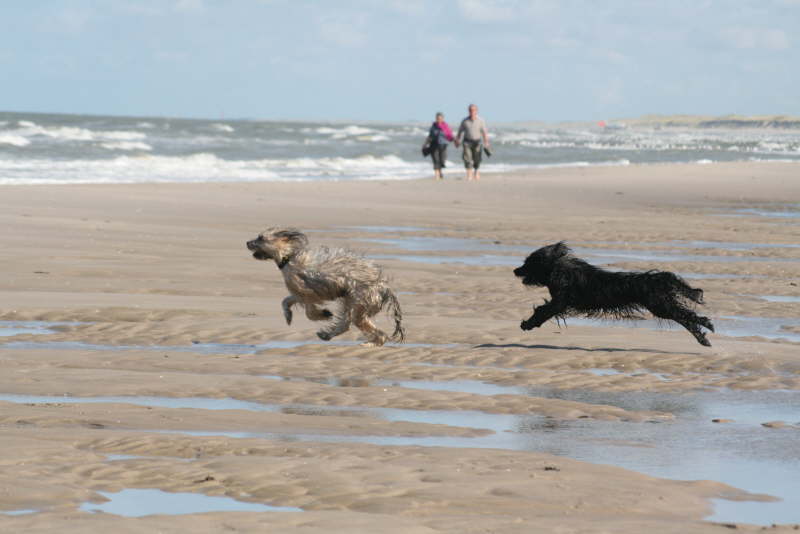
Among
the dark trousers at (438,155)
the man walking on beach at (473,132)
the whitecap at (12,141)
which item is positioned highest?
the whitecap at (12,141)

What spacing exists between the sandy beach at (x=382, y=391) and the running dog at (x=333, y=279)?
0.26 meters

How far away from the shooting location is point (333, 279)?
345 inches

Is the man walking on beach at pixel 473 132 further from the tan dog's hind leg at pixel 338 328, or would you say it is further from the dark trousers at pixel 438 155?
the tan dog's hind leg at pixel 338 328

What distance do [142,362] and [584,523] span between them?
4106mm

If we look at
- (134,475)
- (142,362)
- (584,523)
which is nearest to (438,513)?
(584,523)

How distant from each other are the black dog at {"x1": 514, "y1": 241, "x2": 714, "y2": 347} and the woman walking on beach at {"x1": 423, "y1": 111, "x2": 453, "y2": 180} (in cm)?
2039

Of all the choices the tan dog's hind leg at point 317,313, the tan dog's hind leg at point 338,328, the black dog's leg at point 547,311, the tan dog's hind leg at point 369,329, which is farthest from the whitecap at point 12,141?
the black dog's leg at point 547,311

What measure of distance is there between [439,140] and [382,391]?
23.3 metres

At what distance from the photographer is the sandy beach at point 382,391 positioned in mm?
4719

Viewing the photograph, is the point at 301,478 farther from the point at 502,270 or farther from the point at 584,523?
the point at 502,270

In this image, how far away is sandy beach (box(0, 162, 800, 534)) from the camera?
15.5 ft

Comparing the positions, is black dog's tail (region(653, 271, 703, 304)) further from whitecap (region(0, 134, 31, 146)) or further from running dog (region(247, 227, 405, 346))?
whitecap (region(0, 134, 31, 146))

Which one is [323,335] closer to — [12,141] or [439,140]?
[439,140]

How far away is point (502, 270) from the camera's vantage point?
43.4 feet
